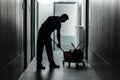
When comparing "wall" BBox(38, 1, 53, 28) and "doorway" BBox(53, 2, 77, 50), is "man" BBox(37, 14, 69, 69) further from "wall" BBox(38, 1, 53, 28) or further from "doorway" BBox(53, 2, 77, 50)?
"doorway" BBox(53, 2, 77, 50)

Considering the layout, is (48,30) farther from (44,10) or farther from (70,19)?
(70,19)

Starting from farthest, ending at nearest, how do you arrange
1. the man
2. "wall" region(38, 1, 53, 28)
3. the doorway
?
the doorway → "wall" region(38, 1, 53, 28) → the man

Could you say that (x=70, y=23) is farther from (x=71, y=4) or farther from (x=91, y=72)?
(x=91, y=72)

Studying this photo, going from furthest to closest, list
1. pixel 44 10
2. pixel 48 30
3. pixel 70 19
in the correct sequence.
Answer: pixel 70 19 < pixel 44 10 < pixel 48 30

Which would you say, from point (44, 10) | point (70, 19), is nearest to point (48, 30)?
point (44, 10)

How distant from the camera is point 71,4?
15078 millimetres

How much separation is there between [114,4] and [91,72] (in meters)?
3.26

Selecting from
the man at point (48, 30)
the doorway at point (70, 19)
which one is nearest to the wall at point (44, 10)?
the doorway at point (70, 19)

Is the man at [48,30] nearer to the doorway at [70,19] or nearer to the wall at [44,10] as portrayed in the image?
the wall at [44,10]

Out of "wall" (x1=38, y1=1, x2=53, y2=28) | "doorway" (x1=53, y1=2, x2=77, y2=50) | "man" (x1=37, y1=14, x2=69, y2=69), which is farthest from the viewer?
"doorway" (x1=53, y1=2, x2=77, y2=50)

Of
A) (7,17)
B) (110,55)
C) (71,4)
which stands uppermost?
(71,4)

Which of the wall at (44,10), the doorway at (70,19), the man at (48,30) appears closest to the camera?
the man at (48,30)

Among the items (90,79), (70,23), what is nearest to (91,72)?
(90,79)

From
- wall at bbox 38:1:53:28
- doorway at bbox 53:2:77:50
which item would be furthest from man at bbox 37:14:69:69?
doorway at bbox 53:2:77:50
